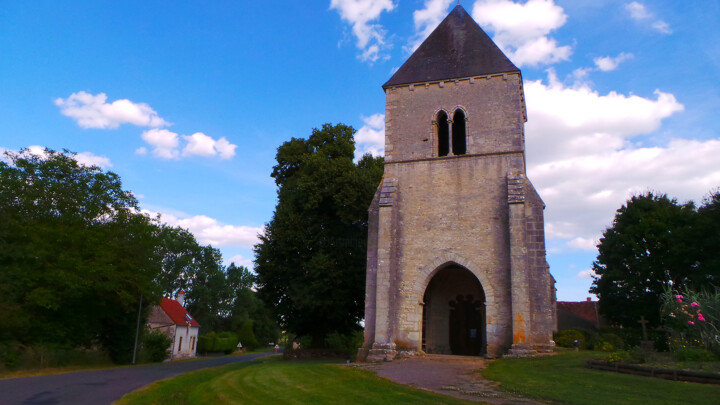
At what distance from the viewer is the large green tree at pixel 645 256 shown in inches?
1180

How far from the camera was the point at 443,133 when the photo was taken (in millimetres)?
19344

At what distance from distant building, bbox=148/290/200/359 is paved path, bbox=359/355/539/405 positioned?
28585 mm

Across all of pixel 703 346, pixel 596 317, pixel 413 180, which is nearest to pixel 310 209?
pixel 413 180

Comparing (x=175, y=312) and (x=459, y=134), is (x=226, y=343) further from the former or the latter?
(x=459, y=134)

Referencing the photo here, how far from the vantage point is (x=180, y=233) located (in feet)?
175

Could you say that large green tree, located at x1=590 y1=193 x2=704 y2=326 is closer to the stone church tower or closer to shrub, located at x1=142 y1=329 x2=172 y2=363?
the stone church tower

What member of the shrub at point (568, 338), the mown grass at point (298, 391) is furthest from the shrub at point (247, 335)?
the shrub at point (568, 338)

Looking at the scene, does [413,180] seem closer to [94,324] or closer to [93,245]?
[93,245]

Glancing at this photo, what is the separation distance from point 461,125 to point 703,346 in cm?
1078

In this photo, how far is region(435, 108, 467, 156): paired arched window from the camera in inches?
740

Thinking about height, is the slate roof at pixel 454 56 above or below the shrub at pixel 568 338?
above

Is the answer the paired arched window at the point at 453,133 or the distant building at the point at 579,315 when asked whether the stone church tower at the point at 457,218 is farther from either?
the distant building at the point at 579,315

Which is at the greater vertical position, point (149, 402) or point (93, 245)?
point (93, 245)

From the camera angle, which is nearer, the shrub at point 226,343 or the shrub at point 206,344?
the shrub at point 206,344
